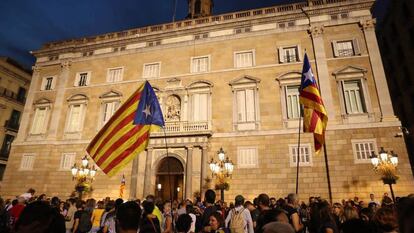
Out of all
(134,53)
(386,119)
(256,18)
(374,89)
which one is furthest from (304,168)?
(134,53)

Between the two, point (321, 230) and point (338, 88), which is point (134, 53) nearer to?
point (338, 88)

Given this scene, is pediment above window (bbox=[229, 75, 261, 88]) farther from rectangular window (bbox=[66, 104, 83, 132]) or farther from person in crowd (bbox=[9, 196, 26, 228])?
person in crowd (bbox=[9, 196, 26, 228])

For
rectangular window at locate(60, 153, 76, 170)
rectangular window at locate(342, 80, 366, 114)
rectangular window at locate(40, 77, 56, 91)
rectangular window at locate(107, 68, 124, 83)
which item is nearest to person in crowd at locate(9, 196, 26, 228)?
rectangular window at locate(60, 153, 76, 170)

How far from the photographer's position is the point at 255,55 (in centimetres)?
1992

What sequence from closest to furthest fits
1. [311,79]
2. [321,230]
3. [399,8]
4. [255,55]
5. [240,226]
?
[321,230] < [240,226] < [311,79] < [255,55] < [399,8]

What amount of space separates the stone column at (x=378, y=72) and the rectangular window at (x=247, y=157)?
27.2 feet

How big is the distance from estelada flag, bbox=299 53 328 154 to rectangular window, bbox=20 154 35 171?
22.2 metres

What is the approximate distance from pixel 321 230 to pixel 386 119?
1526 centimetres

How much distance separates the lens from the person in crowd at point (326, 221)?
13.3 feet

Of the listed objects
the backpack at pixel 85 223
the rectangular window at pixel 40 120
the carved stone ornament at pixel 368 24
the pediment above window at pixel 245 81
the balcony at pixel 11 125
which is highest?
the carved stone ornament at pixel 368 24

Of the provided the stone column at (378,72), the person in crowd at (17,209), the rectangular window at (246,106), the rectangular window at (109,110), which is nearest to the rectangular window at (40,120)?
the rectangular window at (109,110)

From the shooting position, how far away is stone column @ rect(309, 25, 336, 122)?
56.6ft

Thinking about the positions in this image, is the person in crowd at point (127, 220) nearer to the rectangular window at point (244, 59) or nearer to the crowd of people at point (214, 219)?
the crowd of people at point (214, 219)

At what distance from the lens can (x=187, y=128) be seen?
18.9m
